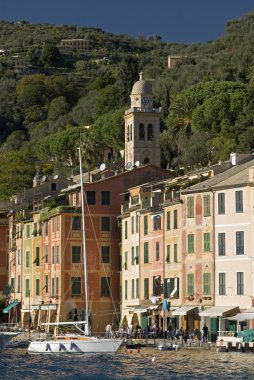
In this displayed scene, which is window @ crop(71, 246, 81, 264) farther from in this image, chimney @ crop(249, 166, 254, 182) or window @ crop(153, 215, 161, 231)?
chimney @ crop(249, 166, 254, 182)

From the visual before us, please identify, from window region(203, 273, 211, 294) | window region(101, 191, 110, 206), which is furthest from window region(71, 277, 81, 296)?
window region(203, 273, 211, 294)

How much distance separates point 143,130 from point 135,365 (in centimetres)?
7647

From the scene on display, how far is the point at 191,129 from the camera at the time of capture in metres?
147

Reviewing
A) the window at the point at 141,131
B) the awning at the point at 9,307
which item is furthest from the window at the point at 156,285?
the window at the point at 141,131

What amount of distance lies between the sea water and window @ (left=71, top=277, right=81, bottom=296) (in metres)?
22.2

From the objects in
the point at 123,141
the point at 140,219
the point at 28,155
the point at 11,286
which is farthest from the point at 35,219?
the point at 28,155

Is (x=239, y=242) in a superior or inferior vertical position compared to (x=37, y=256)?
inferior

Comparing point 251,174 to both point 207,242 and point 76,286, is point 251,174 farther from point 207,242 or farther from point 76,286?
point 76,286

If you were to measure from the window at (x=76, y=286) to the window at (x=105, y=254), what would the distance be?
2.66 m

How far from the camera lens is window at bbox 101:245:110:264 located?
108312 mm

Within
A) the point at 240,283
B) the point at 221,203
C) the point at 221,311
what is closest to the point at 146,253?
the point at 221,203

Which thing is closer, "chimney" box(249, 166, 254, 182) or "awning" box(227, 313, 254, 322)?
"awning" box(227, 313, 254, 322)

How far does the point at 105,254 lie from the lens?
108m

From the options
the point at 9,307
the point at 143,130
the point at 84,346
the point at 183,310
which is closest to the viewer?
the point at 84,346
